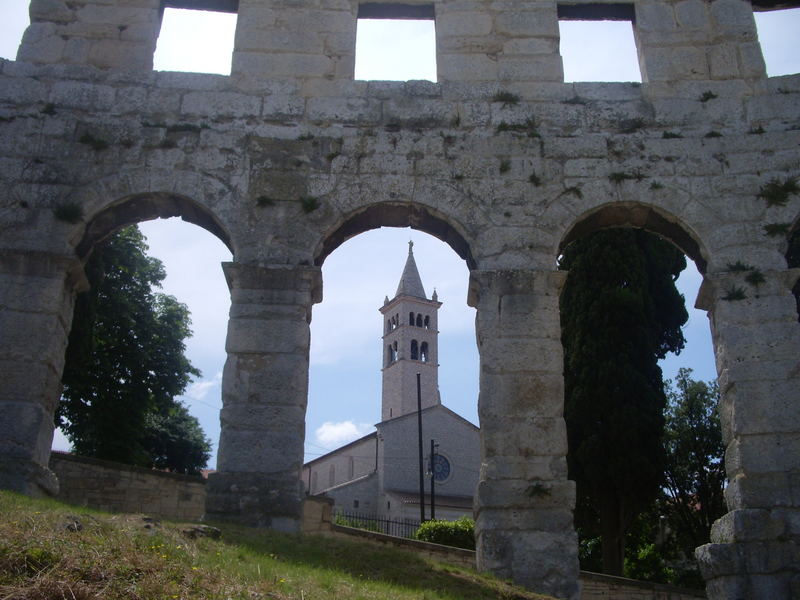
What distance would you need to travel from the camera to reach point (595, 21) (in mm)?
11688

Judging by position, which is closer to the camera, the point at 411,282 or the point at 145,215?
the point at 145,215

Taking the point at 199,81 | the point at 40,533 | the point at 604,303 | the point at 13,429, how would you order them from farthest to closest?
the point at 604,303, the point at 199,81, the point at 13,429, the point at 40,533

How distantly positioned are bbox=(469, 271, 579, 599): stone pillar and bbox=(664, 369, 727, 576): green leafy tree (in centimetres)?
1249

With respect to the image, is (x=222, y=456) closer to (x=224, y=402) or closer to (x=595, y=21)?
(x=224, y=402)

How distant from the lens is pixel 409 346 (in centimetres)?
6353

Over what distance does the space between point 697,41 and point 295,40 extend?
5400 mm

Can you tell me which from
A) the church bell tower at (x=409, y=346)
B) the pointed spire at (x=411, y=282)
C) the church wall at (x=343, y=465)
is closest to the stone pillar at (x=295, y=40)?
the church wall at (x=343, y=465)

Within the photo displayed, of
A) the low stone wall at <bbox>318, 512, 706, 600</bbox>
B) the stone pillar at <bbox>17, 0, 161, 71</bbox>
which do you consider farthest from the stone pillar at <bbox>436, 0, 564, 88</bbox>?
the low stone wall at <bbox>318, 512, 706, 600</bbox>

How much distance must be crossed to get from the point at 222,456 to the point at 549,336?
12.4 ft

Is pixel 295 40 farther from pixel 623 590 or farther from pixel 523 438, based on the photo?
pixel 623 590

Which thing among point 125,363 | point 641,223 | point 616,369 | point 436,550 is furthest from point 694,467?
point 125,363

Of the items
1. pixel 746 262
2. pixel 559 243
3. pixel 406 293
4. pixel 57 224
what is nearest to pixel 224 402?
pixel 57 224

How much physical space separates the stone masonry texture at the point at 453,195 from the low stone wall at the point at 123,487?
6.30m

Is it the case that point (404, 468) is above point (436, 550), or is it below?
above
